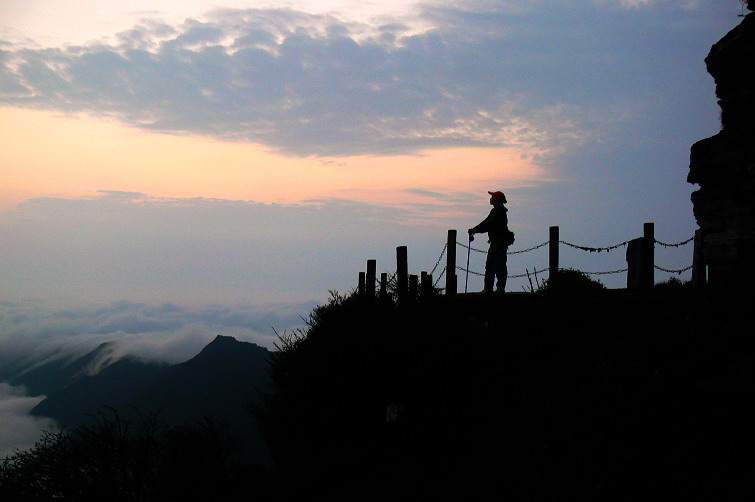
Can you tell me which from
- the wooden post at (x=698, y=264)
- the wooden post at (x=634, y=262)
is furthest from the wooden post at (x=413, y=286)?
the wooden post at (x=698, y=264)

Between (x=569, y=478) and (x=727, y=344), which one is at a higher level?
(x=727, y=344)

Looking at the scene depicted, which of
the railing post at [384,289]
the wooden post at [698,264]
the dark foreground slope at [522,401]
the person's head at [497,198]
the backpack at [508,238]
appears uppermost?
the person's head at [497,198]

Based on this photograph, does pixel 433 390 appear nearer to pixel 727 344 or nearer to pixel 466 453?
pixel 466 453

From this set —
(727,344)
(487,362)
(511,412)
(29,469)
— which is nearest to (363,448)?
(487,362)

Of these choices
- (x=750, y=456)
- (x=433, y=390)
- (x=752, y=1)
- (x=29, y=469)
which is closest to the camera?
(x=750, y=456)

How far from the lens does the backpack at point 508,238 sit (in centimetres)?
1536

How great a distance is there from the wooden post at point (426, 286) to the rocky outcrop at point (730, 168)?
6317 millimetres

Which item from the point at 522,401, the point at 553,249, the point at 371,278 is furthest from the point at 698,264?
the point at 371,278

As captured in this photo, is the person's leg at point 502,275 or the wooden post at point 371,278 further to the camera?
the wooden post at point 371,278

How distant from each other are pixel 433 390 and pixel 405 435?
3.20ft

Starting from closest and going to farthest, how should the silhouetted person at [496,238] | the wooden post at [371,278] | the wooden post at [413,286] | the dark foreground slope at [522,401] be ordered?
1. the dark foreground slope at [522,401]
2. the silhouetted person at [496,238]
3. the wooden post at [413,286]
4. the wooden post at [371,278]

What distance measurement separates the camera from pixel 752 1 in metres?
11.2

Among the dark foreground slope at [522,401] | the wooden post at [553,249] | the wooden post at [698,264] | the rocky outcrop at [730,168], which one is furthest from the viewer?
the wooden post at [553,249]

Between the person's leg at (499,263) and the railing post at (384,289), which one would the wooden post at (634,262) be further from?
the railing post at (384,289)
